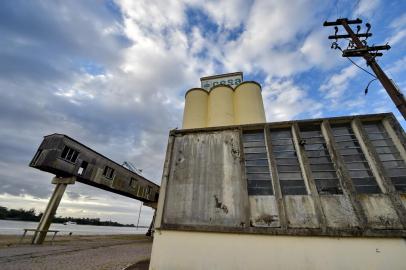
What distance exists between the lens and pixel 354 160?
5520mm

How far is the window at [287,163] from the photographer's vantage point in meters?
5.31

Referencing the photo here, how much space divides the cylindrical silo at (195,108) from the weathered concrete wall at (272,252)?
547cm

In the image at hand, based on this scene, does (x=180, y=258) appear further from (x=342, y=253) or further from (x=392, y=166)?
(x=392, y=166)

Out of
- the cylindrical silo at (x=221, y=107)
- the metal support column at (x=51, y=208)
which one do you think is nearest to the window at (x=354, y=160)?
the cylindrical silo at (x=221, y=107)

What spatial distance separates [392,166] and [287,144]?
284cm

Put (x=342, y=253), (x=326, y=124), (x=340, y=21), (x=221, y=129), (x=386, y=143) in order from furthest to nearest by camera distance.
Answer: (x=340, y=21) → (x=221, y=129) → (x=326, y=124) → (x=386, y=143) → (x=342, y=253)

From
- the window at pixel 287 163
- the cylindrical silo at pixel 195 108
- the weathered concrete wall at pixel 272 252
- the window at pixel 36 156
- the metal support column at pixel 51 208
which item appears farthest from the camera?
the window at pixel 36 156

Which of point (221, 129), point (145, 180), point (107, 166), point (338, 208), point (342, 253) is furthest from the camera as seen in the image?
point (145, 180)

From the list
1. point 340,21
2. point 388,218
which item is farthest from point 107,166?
point 340,21

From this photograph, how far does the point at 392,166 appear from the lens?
523 centimetres

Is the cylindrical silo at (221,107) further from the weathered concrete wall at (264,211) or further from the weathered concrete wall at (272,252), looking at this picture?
the weathered concrete wall at (272,252)

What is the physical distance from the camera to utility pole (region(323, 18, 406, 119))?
265 inches

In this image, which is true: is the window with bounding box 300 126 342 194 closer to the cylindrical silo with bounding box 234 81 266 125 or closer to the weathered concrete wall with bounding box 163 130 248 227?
the weathered concrete wall with bounding box 163 130 248 227

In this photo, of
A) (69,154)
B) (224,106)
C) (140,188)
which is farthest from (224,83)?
(140,188)
